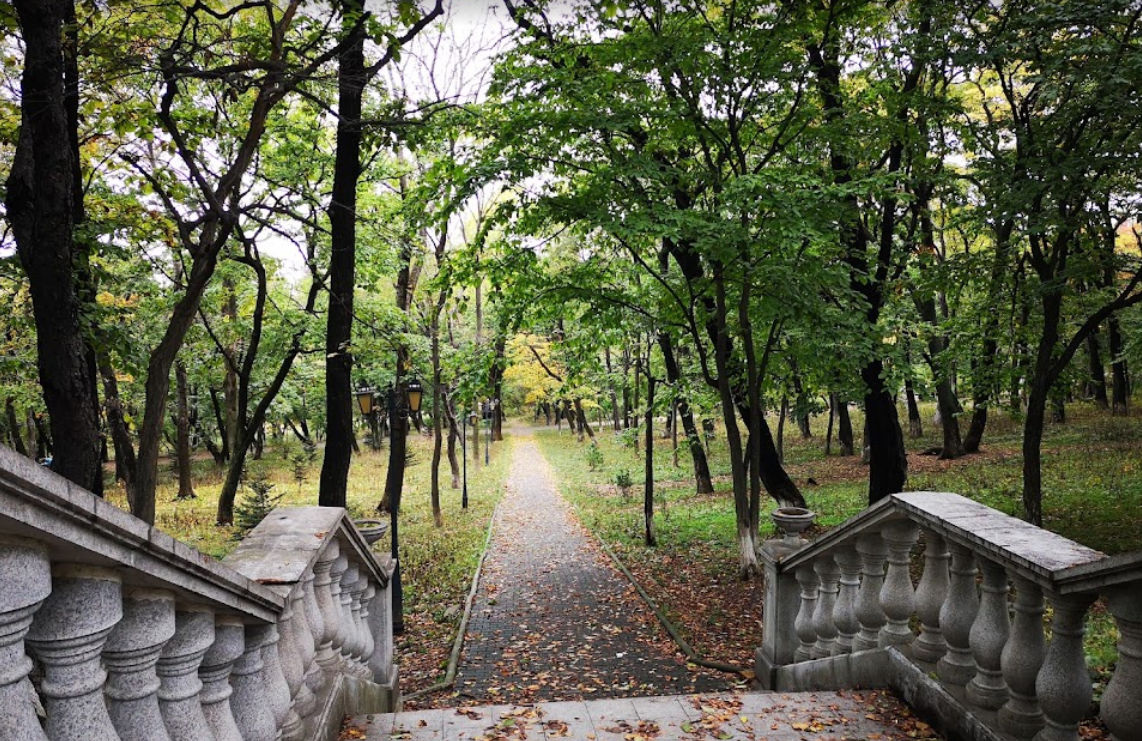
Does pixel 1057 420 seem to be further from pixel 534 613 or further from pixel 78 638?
pixel 78 638

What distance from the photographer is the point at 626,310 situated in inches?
455

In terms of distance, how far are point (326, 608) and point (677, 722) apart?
2040 millimetres

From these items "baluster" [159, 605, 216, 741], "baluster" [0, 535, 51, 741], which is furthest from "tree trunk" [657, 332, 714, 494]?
"baluster" [0, 535, 51, 741]

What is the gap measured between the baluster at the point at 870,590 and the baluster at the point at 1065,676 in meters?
1.36

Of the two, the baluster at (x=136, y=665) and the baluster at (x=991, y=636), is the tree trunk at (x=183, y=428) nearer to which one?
the baluster at (x=136, y=665)

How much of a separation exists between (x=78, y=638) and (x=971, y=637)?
10.5ft

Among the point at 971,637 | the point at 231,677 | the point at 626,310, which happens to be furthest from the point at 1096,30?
the point at 231,677

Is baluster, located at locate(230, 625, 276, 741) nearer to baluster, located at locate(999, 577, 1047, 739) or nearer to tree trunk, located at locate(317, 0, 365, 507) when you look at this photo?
baluster, located at locate(999, 577, 1047, 739)

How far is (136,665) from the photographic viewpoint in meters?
1.83

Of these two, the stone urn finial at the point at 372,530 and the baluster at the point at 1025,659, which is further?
the stone urn finial at the point at 372,530

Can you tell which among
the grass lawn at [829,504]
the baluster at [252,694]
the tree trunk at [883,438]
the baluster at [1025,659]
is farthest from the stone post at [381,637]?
the tree trunk at [883,438]

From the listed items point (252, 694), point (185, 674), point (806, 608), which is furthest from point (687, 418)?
point (185, 674)

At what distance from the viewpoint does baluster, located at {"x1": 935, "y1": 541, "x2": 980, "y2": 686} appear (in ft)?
10.4

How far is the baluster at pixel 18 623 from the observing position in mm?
1374
